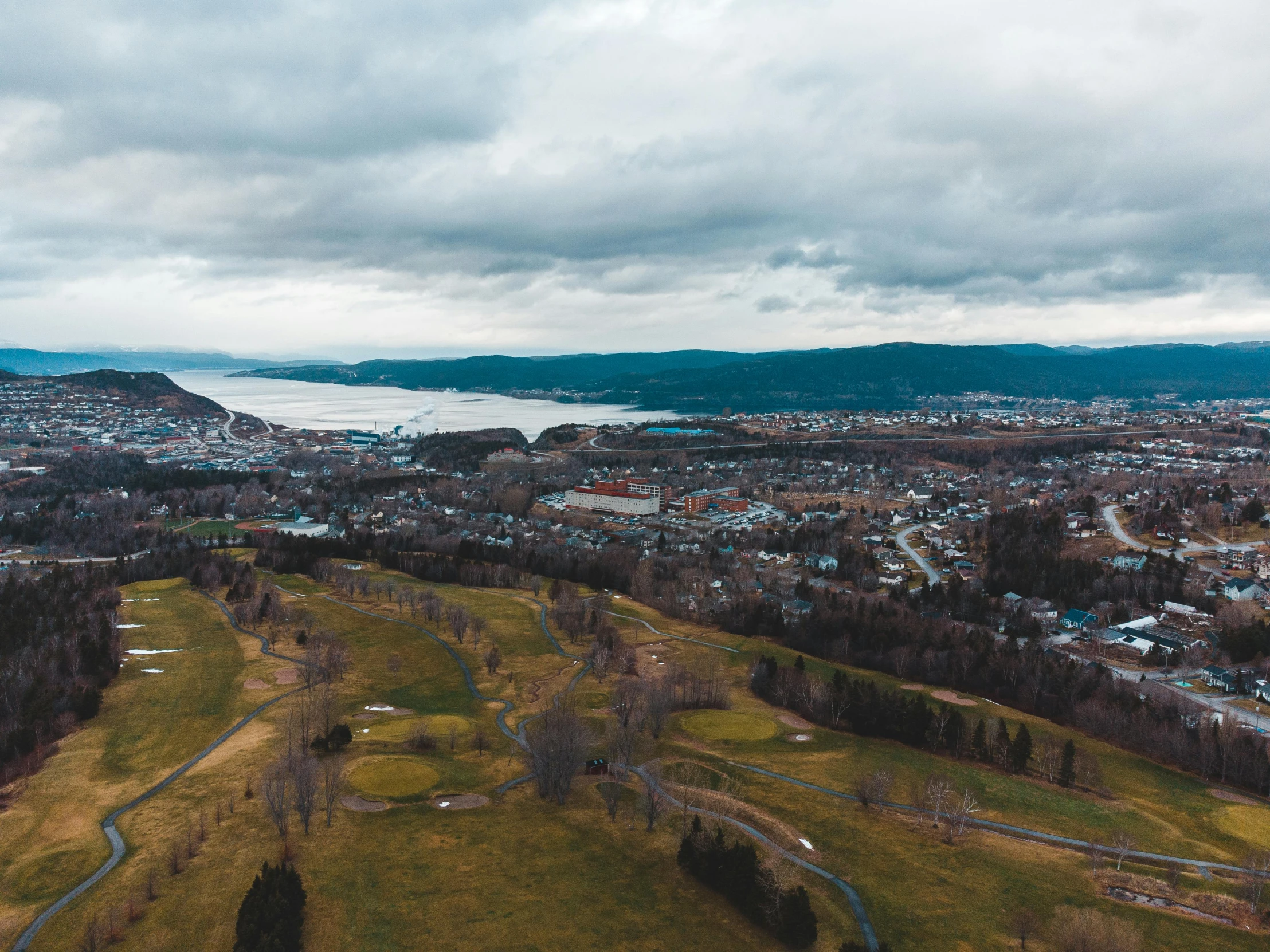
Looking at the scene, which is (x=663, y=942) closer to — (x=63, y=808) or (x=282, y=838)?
(x=282, y=838)

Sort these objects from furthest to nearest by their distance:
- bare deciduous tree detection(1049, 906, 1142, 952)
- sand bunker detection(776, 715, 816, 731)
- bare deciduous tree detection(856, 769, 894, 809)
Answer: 1. sand bunker detection(776, 715, 816, 731)
2. bare deciduous tree detection(856, 769, 894, 809)
3. bare deciduous tree detection(1049, 906, 1142, 952)

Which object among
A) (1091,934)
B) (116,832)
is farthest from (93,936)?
(1091,934)

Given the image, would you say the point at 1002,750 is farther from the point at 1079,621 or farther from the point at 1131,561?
the point at 1131,561

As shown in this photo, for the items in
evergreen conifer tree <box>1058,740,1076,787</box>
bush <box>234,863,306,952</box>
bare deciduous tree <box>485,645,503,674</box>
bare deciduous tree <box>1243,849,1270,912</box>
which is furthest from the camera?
bare deciduous tree <box>485,645,503,674</box>

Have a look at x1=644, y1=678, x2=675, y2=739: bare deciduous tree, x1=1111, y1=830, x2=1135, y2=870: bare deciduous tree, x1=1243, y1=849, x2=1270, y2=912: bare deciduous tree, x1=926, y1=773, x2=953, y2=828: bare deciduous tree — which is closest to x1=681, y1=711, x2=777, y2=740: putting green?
x1=644, y1=678, x2=675, y2=739: bare deciduous tree

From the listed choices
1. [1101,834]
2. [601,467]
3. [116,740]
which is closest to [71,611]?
[116,740]

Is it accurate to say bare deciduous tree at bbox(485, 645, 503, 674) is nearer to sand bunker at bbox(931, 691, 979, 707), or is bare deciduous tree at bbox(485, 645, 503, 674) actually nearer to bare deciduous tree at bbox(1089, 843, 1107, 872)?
sand bunker at bbox(931, 691, 979, 707)

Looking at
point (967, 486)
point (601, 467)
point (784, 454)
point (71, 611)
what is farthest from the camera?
point (784, 454)
